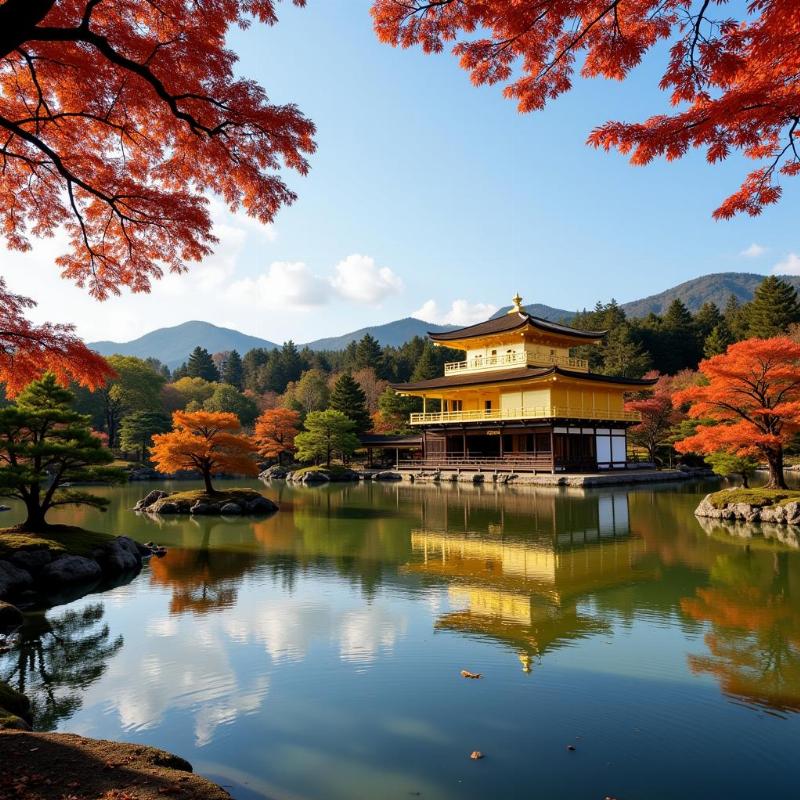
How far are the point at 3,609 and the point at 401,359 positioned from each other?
63.2 m

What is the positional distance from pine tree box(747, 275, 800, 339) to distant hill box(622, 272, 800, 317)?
124660 mm

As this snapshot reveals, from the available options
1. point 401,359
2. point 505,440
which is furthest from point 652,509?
point 401,359

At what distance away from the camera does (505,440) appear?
33.8 m

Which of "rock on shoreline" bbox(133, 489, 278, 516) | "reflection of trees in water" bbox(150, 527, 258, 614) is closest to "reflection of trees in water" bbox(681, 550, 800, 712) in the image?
"reflection of trees in water" bbox(150, 527, 258, 614)

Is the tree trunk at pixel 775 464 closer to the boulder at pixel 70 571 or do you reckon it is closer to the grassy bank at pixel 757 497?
the grassy bank at pixel 757 497

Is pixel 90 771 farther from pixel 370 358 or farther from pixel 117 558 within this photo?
pixel 370 358

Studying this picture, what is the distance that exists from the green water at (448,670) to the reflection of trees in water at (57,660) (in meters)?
0.03

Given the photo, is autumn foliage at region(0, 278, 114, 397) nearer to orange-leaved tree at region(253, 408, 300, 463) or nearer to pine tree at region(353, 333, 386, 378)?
orange-leaved tree at region(253, 408, 300, 463)

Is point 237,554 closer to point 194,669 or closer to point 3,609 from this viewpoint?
point 3,609

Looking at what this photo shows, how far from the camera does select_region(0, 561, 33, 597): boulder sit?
9242 mm

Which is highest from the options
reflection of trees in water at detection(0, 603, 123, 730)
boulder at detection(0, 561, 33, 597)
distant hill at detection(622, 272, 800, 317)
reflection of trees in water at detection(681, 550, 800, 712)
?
distant hill at detection(622, 272, 800, 317)

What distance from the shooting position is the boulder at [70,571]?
33.3ft

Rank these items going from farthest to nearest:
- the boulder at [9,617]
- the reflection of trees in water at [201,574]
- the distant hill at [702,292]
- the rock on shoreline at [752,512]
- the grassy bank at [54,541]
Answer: the distant hill at [702,292], the rock on shoreline at [752,512], the grassy bank at [54,541], the reflection of trees in water at [201,574], the boulder at [9,617]

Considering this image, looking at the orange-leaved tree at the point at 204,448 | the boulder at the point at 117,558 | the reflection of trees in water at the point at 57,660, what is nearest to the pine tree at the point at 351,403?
the orange-leaved tree at the point at 204,448
